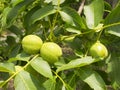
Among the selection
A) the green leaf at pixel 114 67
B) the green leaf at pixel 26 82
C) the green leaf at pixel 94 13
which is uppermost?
the green leaf at pixel 94 13

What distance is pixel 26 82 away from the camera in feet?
3.76

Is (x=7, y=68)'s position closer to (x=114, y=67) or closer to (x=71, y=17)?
(x=71, y=17)

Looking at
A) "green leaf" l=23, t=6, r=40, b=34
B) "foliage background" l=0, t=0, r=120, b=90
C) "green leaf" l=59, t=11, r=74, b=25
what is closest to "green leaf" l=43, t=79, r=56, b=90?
"foliage background" l=0, t=0, r=120, b=90

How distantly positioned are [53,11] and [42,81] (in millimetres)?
289

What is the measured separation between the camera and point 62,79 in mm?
1255

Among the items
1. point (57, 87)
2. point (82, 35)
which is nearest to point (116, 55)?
point (82, 35)

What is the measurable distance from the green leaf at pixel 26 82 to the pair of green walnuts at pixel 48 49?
100 millimetres

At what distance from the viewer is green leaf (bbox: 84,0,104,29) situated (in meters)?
1.29

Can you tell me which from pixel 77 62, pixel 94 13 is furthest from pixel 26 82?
pixel 94 13

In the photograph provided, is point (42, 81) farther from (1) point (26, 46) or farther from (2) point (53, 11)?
(2) point (53, 11)

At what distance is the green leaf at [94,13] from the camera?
1286 millimetres

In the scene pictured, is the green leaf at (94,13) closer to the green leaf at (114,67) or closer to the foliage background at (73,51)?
the foliage background at (73,51)

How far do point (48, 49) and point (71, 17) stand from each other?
19 cm

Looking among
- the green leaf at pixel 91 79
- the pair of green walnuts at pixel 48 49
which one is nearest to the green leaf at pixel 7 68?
the pair of green walnuts at pixel 48 49
